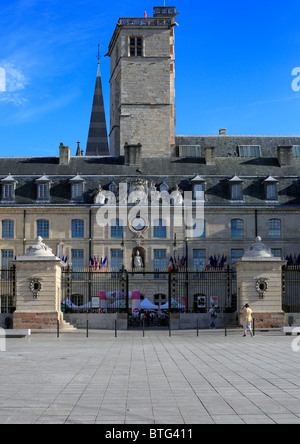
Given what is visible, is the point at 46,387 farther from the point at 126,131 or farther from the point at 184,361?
the point at 126,131

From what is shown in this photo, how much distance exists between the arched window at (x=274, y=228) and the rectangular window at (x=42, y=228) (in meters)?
16.5

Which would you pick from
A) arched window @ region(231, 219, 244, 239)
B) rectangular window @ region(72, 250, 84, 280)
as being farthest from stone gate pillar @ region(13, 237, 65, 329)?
arched window @ region(231, 219, 244, 239)

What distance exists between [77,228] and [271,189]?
14889 millimetres

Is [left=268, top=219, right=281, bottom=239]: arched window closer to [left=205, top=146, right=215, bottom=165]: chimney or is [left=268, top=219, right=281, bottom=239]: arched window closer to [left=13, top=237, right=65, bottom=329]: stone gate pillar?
[left=205, top=146, right=215, bottom=165]: chimney

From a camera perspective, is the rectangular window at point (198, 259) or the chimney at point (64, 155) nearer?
the rectangular window at point (198, 259)

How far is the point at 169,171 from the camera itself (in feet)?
191

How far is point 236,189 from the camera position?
2196 inches

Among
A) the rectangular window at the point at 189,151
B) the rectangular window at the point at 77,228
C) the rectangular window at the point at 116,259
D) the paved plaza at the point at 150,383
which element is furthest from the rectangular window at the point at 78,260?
the paved plaza at the point at 150,383

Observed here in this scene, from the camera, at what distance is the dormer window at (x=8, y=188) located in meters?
55.3

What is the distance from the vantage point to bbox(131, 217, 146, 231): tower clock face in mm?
54406

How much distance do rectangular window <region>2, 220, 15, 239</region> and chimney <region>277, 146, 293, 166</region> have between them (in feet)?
71.9

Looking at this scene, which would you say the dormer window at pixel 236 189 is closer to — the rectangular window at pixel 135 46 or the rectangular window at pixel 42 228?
the rectangular window at pixel 42 228
